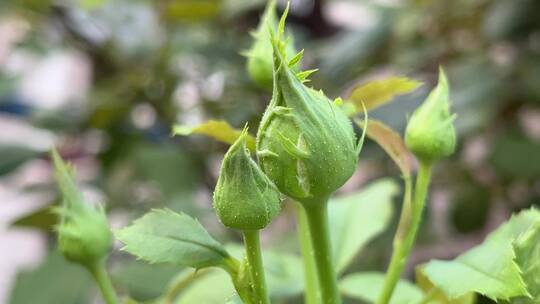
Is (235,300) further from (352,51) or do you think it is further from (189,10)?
(189,10)

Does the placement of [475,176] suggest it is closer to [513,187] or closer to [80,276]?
[513,187]

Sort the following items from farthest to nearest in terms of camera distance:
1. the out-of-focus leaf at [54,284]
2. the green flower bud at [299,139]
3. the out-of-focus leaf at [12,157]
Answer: the out-of-focus leaf at [12,157]
the out-of-focus leaf at [54,284]
the green flower bud at [299,139]

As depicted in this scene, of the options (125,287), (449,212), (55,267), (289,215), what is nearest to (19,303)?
(55,267)

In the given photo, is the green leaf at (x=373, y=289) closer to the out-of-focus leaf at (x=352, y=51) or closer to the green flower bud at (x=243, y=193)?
the green flower bud at (x=243, y=193)

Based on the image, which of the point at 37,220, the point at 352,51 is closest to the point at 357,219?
the point at 352,51

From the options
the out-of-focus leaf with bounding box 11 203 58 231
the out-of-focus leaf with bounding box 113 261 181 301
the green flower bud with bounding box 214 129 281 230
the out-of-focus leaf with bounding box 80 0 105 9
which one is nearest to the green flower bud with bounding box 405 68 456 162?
the green flower bud with bounding box 214 129 281 230

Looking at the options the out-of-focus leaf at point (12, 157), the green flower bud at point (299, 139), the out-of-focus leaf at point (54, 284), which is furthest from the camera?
the out-of-focus leaf at point (12, 157)

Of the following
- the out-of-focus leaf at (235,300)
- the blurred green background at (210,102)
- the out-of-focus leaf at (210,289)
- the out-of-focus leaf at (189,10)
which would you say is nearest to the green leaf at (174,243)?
the out-of-focus leaf at (235,300)
